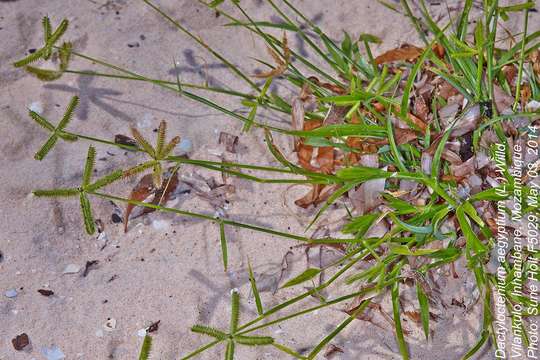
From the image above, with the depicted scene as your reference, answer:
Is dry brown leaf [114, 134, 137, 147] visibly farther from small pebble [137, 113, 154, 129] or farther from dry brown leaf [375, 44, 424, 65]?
dry brown leaf [375, 44, 424, 65]

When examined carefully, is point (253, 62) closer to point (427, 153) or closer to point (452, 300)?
point (427, 153)

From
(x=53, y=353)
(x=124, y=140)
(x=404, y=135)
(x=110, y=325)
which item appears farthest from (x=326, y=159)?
(x=53, y=353)

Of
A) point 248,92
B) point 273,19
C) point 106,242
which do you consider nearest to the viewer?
point 106,242

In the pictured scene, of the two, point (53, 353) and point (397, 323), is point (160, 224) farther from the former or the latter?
point (397, 323)

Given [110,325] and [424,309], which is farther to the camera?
[110,325]

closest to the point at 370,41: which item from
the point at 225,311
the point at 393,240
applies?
the point at 393,240

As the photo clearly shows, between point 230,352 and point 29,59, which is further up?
point 29,59
